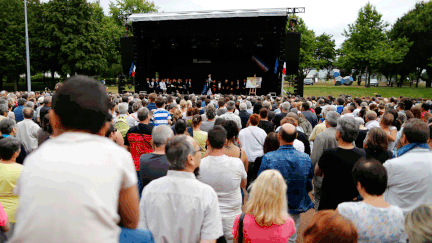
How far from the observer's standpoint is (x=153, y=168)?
2.93 m

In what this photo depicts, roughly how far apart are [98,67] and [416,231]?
112 ft

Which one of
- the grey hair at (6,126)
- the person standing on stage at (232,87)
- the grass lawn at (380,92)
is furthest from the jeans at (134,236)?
the grass lawn at (380,92)

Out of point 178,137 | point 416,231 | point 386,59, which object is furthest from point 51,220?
point 386,59

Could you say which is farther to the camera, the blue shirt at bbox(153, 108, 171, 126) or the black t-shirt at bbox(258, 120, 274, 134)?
the blue shirt at bbox(153, 108, 171, 126)

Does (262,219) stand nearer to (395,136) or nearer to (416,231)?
(416,231)

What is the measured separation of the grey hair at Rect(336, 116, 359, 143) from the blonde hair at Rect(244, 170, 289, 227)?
148 centimetres

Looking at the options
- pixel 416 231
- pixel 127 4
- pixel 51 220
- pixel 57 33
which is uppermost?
pixel 127 4

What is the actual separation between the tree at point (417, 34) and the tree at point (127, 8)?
33832 mm

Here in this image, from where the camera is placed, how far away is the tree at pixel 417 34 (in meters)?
35.7

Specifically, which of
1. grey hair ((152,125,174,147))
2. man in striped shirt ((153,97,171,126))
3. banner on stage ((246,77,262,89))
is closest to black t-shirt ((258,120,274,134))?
man in striped shirt ((153,97,171,126))

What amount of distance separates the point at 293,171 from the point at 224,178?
2.55ft

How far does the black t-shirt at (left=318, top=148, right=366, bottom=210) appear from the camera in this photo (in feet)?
10.2

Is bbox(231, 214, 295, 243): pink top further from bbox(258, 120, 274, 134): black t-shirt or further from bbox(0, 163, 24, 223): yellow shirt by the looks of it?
bbox(258, 120, 274, 134): black t-shirt

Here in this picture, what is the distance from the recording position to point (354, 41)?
37.1m
